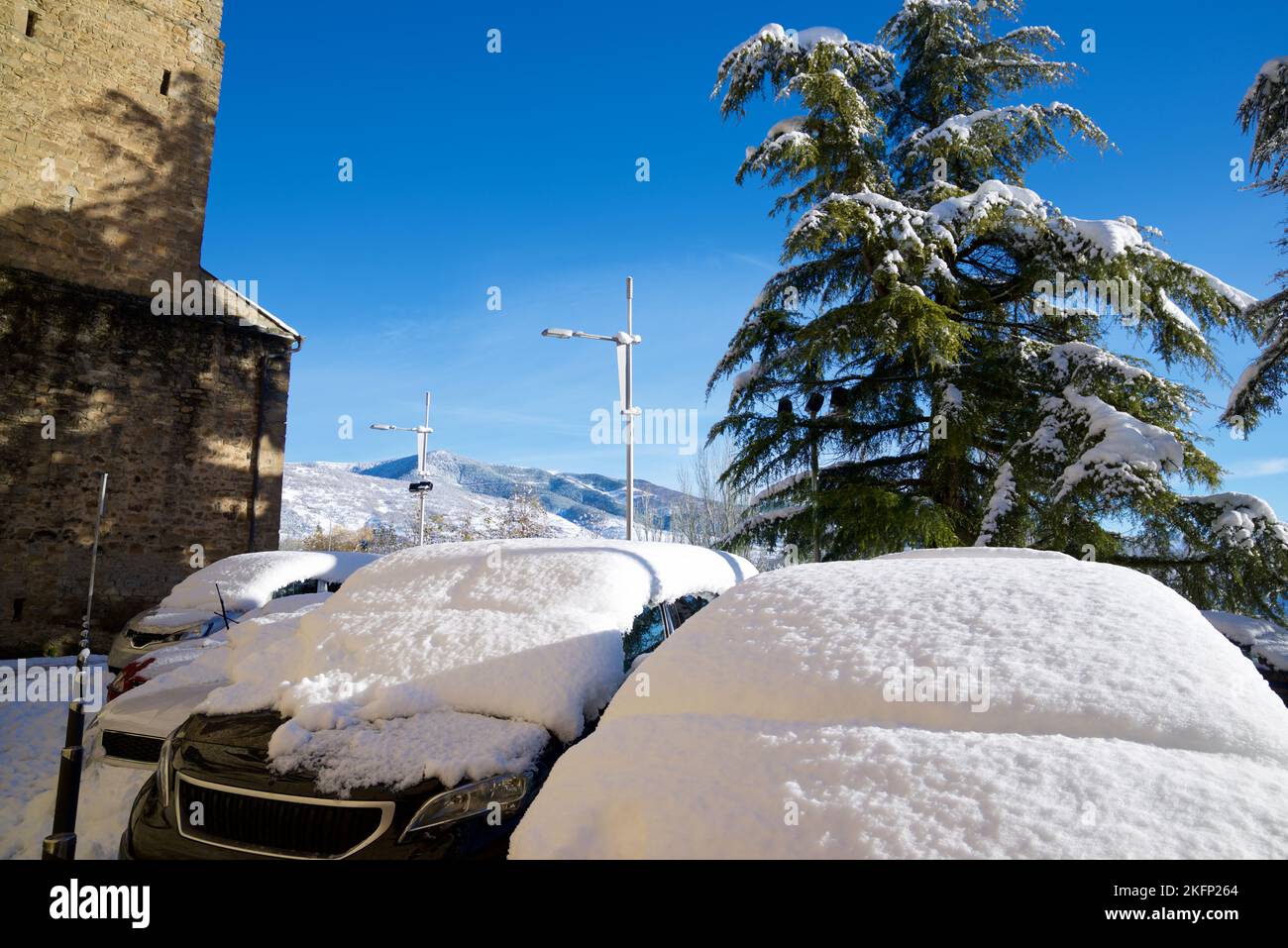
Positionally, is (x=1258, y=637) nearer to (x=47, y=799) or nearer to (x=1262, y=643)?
(x=1262, y=643)

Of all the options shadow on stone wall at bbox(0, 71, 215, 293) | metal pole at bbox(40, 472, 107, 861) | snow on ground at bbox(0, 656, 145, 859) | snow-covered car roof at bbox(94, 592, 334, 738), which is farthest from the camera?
shadow on stone wall at bbox(0, 71, 215, 293)

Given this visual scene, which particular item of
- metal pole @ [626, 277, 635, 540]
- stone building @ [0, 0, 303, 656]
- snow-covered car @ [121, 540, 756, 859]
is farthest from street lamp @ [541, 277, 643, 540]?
snow-covered car @ [121, 540, 756, 859]

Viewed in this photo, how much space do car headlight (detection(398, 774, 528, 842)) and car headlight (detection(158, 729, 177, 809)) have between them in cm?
125

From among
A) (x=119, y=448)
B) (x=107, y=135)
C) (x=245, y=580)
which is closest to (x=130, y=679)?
(x=245, y=580)

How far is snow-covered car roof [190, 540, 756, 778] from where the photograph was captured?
3105 mm

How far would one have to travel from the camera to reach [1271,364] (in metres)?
8.42

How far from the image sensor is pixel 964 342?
1230 centimetres

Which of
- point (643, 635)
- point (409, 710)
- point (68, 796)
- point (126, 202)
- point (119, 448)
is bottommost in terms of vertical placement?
point (68, 796)

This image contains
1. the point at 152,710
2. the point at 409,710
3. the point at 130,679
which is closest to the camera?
the point at 409,710

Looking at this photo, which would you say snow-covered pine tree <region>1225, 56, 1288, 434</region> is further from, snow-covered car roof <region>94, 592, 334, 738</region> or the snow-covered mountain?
the snow-covered mountain

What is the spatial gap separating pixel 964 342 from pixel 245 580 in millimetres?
11212

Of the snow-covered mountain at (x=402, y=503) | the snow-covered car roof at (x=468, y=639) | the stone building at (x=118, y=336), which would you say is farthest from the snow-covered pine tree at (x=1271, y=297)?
the snow-covered mountain at (x=402, y=503)

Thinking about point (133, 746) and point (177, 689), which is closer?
point (133, 746)

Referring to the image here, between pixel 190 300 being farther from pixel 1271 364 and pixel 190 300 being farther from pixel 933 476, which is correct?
A: pixel 1271 364
